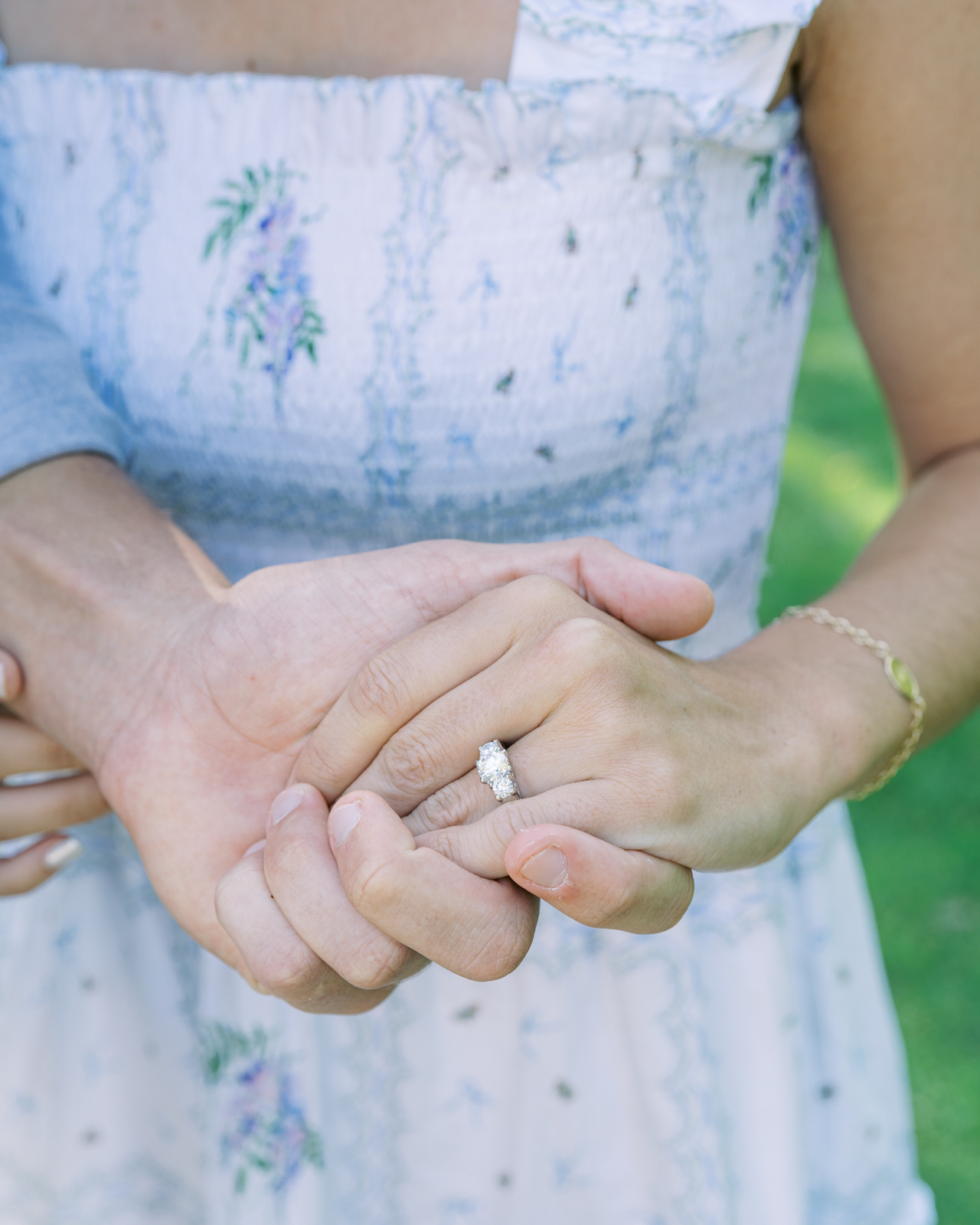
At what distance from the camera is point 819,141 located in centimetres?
104

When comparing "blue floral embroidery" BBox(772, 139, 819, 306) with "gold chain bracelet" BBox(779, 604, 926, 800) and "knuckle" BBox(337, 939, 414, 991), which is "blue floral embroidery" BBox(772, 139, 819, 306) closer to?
"gold chain bracelet" BBox(779, 604, 926, 800)

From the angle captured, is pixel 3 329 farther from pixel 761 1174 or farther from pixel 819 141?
pixel 761 1174

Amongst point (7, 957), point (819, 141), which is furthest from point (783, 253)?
point (7, 957)

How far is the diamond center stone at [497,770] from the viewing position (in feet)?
2.66

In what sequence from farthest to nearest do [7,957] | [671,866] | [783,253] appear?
[7,957]
[783,253]
[671,866]

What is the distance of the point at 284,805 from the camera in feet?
2.82

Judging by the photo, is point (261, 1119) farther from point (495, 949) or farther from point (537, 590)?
point (537, 590)

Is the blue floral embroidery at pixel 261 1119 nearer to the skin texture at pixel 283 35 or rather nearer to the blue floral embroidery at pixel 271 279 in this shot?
the blue floral embroidery at pixel 271 279

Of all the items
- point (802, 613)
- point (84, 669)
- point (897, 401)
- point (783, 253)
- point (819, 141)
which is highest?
point (819, 141)

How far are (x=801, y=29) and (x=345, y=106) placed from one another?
0.44 m

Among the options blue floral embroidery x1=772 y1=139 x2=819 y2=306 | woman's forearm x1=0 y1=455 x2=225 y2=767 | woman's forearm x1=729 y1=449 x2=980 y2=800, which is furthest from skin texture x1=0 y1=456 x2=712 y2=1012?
blue floral embroidery x1=772 y1=139 x2=819 y2=306

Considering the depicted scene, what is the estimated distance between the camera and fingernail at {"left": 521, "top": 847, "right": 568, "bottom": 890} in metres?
0.72

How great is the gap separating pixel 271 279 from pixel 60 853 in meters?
0.66

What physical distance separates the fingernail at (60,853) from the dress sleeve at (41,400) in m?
0.41
